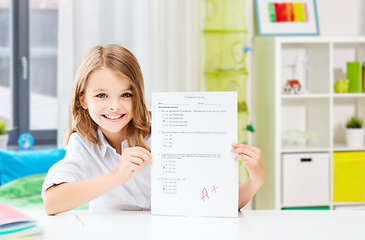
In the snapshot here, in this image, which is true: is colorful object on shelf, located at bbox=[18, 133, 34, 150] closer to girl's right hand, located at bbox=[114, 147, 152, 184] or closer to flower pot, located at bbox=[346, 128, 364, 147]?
girl's right hand, located at bbox=[114, 147, 152, 184]

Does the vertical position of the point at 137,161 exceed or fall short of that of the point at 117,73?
it falls short

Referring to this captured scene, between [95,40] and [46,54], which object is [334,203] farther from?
[46,54]

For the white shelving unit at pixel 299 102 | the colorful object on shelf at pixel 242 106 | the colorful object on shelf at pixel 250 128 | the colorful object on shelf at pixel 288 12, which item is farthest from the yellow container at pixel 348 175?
the colorful object on shelf at pixel 288 12

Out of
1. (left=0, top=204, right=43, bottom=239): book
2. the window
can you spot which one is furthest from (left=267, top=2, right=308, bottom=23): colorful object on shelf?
(left=0, top=204, right=43, bottom=239): book

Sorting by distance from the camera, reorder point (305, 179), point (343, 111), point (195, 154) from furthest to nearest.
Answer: point (343, 111) → point (305, 179) → point (195, 154)

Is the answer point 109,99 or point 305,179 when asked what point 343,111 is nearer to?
point 305,179

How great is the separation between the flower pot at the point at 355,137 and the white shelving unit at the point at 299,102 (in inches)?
2.3

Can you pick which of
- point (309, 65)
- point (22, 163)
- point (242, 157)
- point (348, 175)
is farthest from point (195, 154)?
point (309, 65)

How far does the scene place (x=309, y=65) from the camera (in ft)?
9.00

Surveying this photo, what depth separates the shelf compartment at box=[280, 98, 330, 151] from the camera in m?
2.59

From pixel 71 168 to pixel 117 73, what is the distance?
31cm

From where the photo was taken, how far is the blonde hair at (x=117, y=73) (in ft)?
3.52

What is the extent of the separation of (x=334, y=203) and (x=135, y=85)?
2009 millimetres

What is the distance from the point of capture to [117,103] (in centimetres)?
103
